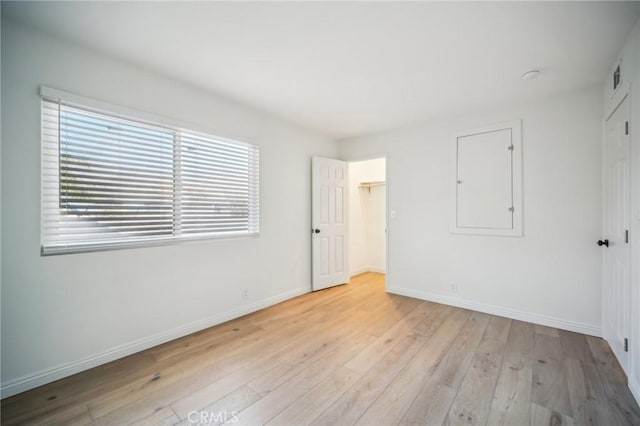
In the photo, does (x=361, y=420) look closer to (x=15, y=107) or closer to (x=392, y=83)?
(x=392, y=83)

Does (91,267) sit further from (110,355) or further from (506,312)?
(506,312)

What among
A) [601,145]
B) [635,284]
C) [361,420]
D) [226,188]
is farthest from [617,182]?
[226,188]

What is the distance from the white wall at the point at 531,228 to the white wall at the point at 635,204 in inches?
37.9

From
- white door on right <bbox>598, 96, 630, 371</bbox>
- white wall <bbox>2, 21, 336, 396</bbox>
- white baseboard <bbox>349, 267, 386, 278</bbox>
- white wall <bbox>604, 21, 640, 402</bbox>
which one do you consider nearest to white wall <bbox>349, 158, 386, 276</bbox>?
white baseboard <bbox>349, 267, 386, 278</bbox>

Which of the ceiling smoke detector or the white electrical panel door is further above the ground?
the ceiling smoke detector

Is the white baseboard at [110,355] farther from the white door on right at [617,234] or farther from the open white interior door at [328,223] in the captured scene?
the white door on right at [617,234]

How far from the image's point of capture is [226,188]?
3.17 meters

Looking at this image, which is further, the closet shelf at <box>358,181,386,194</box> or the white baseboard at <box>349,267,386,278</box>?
the closet shelf at <box>358,181,386,194</box>

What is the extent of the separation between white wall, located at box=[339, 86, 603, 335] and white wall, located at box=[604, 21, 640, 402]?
0.96 m

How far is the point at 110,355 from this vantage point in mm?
2287

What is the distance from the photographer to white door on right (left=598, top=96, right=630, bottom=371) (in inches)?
83.0

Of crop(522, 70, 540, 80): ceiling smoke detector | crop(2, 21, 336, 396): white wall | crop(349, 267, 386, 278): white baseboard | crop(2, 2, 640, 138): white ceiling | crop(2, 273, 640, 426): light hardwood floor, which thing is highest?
crop(2, 2, 640, 138): white ceiling

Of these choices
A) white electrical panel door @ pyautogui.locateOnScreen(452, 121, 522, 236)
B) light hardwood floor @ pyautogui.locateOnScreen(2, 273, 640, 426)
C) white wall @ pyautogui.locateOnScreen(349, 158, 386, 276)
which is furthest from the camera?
white wall @ pyautogui.locateOnScreen(349, 158, 386, 276)

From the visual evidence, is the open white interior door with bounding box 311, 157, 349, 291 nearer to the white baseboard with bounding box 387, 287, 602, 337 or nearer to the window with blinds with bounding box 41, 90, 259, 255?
the white baseboard with bounding box 387, 287, 602, 337
